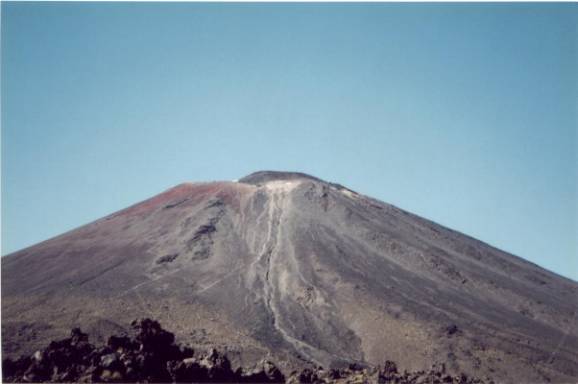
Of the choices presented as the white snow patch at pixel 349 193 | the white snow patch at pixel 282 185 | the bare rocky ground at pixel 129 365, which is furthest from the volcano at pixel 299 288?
the bare rocky ground at pixel 129 365

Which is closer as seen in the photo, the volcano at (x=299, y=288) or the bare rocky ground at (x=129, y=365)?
the bare rocky ground at (x=129, y=365)

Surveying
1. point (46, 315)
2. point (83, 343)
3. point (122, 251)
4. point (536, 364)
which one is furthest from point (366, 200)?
point (83, 343)

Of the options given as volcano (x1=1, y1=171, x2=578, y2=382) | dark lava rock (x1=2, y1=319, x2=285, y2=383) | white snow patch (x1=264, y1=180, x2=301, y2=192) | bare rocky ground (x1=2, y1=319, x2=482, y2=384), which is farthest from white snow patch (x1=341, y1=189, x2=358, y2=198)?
dark lava rock (x1=2, y1=319, x2=285, y2=383)

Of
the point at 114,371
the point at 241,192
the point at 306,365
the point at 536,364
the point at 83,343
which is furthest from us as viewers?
the point at 241,192

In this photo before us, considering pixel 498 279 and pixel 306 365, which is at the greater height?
pixel 498 279

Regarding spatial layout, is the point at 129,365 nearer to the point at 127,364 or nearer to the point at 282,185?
the point at 127,364

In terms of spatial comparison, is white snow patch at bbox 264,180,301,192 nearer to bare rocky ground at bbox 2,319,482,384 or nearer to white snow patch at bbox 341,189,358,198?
white snow patch at bbox 341,189,358,198

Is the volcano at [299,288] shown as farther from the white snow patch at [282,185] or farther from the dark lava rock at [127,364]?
the dark lava rock at [127,364]

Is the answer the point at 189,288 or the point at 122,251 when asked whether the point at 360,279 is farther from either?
the point at 122,251

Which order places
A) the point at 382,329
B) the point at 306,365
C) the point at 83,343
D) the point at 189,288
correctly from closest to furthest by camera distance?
1. the point at 83,343
2. the point at 306,365
3. the point at 382,329
4. the point at 189,288
